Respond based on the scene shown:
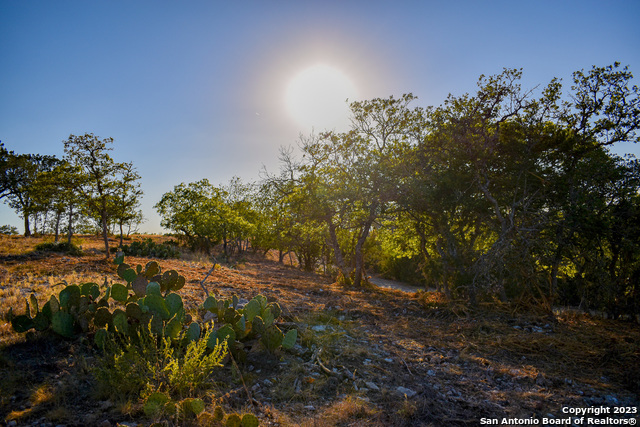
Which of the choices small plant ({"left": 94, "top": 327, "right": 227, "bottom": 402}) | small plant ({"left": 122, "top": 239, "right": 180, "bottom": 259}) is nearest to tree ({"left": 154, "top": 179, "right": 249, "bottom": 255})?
small plant ({"left": 122, "top": 239, "right": 180, "bottom": 259})

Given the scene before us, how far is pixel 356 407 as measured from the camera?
321 centimetres

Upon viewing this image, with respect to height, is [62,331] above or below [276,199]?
below

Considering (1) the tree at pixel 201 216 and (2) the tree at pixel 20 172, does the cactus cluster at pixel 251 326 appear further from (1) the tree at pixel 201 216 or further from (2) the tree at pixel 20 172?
(2) the tree at pixel 20 172

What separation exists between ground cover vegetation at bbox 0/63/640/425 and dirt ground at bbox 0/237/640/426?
4 cm

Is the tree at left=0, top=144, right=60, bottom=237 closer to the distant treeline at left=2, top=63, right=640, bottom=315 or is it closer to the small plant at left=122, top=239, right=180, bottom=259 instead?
the small plant at left=122, top=239, right=180, bottom=259

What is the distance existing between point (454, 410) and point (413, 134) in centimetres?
804

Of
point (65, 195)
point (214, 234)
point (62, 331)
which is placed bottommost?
point (62, 331)

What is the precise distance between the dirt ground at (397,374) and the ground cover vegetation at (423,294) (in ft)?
0.12

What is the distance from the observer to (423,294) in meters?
9.88

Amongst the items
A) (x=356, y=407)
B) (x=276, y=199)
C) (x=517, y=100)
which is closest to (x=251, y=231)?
(x=276, y=199)

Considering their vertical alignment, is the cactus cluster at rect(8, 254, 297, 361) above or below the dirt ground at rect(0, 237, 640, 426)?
above

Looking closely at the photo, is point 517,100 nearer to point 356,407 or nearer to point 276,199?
point 356,407

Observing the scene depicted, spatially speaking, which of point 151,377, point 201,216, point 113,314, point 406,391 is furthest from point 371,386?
point 201,216

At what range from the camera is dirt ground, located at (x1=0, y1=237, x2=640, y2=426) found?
10.1 feet
